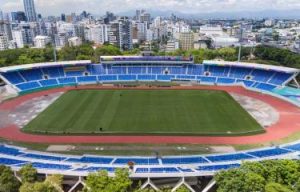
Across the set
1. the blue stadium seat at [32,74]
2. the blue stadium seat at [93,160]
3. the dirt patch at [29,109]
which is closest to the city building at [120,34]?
the blue stadium seat at [32,74]

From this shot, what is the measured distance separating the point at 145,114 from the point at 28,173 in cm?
2435

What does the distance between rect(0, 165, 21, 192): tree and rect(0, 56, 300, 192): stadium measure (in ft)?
6.07

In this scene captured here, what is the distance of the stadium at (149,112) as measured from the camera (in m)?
28.9

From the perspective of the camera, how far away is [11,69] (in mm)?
63031

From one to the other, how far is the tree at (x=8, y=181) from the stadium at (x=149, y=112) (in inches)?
72.8

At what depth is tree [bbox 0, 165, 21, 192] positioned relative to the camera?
2448 centimetres

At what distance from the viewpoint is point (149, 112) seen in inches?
1911

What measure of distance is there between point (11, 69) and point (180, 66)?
38693mm

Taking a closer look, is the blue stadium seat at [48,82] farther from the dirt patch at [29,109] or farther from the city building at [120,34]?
the city building at [120,34]

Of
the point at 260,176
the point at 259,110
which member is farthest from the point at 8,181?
the point at 259,110

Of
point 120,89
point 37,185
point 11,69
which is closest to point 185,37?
point 120,89

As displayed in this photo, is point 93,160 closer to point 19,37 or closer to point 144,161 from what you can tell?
point 144,161

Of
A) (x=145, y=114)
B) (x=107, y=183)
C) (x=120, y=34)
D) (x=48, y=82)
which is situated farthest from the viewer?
(x=120, y=34)

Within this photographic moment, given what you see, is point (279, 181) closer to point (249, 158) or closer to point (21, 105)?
point (249, 158)
